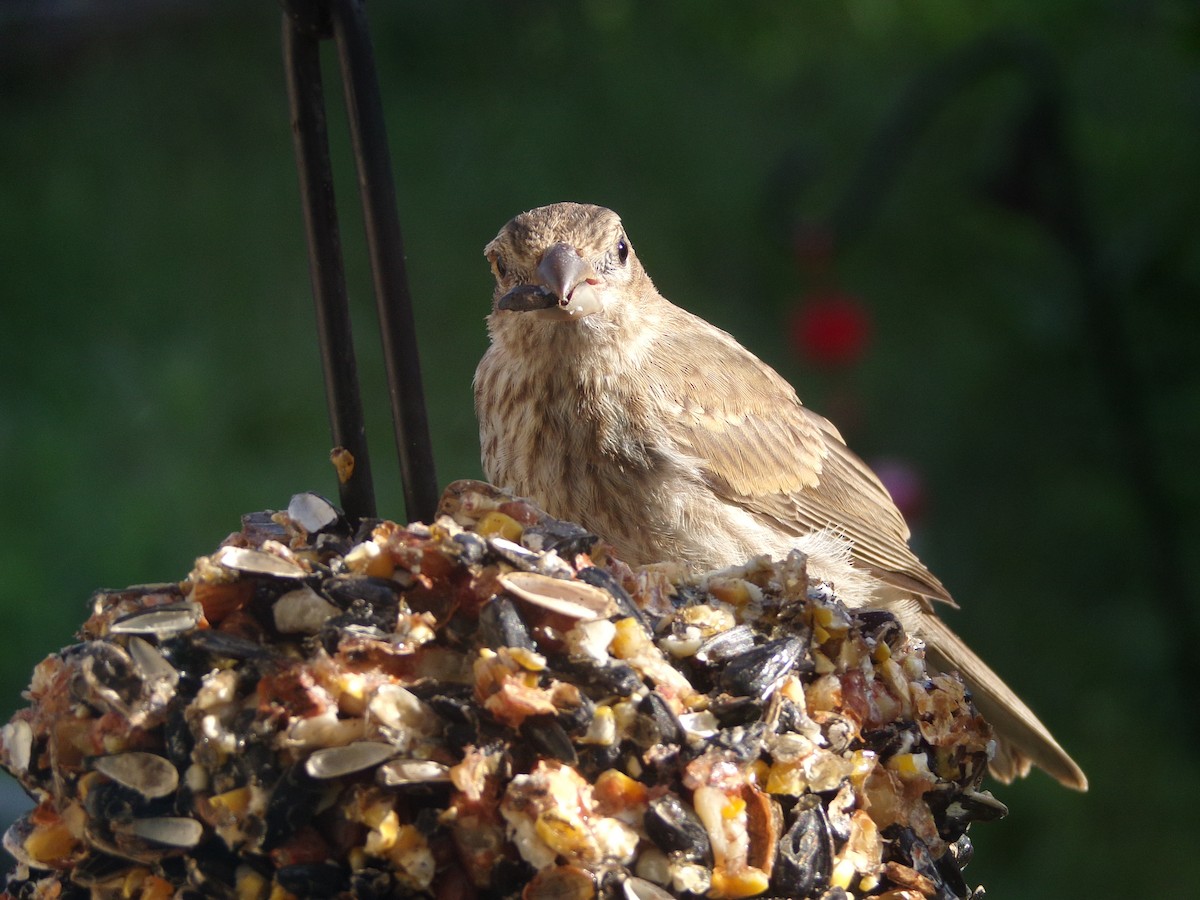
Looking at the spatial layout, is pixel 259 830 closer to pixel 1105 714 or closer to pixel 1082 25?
pixel 1105 714

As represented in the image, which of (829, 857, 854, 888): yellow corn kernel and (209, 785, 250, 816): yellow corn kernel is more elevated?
(209, 785, 250, 816): yellow corn kernel

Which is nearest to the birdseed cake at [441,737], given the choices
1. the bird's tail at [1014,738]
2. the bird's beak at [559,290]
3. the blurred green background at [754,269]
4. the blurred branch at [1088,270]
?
the bird's beak at [559,290]

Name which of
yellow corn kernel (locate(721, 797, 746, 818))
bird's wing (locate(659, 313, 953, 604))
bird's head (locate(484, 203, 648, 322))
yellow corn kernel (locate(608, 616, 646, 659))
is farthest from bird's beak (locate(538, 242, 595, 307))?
yellow corn kernel (locate(721, 797, 746, 818))

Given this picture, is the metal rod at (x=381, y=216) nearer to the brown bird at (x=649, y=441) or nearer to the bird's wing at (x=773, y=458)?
the brown bird at (x=649, y=441)

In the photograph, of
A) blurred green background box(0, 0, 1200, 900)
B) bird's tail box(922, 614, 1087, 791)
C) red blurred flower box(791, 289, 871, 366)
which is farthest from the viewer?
red blurred flower box(791, 289, 871, 366)

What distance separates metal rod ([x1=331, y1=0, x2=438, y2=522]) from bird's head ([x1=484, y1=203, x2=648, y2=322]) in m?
0.95

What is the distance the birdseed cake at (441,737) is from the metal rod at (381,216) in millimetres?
144

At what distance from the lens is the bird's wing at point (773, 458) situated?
3.51 metres

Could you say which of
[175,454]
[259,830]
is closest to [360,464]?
[259,830]

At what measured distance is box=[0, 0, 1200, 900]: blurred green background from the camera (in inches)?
257

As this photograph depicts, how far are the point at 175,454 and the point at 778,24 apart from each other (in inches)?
199

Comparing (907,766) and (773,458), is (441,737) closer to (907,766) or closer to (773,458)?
(907,766)

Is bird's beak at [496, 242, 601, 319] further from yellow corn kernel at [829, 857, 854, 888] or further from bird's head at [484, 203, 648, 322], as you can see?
yellow corn kernel at [829, 857, 854, 888]

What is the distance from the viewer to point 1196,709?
6387mm
